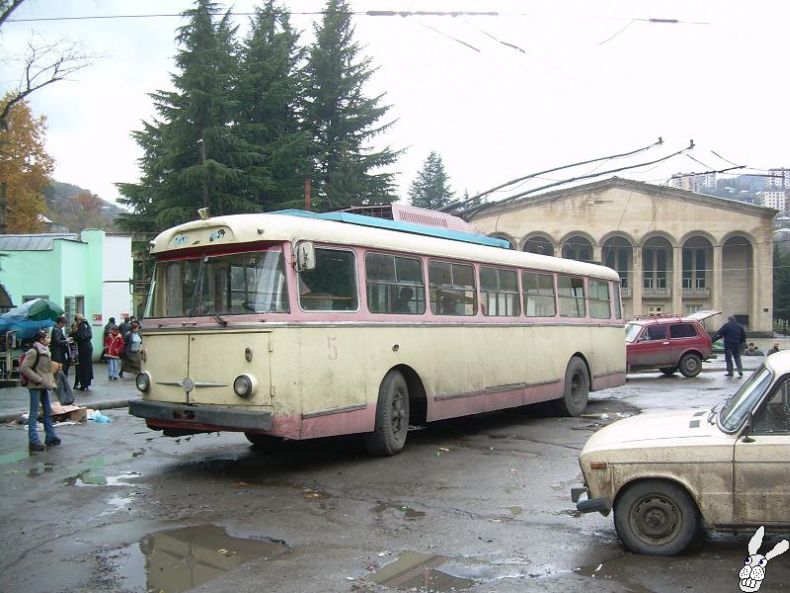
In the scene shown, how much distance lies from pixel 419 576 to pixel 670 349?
69.6ft

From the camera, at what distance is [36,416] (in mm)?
10922

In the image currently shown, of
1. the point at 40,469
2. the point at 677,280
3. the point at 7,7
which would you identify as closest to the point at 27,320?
the point at 7,7

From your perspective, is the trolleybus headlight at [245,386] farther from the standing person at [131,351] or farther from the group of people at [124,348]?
the standing person at [131,351]

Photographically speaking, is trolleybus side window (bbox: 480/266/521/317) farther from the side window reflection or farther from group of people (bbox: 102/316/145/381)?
group of people (bbox: 102/316/145/381)

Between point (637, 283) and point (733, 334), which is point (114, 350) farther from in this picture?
point (637, 283)

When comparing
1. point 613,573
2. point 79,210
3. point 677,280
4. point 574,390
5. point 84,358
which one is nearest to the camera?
point 613,573

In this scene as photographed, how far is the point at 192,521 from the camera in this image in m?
7.03

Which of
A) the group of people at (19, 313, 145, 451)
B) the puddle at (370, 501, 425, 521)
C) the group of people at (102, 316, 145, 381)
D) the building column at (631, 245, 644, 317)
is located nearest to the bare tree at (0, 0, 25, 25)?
the group of people at (19, 313, 145, 451)

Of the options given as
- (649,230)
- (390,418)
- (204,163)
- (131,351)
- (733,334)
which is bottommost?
(390,418)

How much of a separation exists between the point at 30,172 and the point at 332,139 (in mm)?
18343

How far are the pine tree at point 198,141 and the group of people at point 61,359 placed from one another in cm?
957

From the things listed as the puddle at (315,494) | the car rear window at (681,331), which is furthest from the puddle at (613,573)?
the car rear window at (681,331)

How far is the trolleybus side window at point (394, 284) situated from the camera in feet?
32.2

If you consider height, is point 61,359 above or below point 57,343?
below
